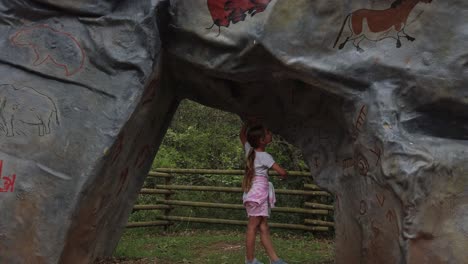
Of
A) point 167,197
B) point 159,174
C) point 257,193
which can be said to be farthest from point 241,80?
point 167,197

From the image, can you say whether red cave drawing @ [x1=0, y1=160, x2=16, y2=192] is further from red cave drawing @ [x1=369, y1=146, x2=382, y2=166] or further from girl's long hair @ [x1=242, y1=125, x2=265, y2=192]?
red cave drawing @ [x1=369, y1=146, x2=382, y2=166]

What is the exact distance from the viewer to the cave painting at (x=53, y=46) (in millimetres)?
4113

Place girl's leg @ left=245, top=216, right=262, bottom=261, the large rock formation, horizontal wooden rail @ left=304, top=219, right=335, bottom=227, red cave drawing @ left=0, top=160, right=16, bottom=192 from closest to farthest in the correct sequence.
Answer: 1. the large rock formation
2. red cave drawing @ left=0, top=160, right=16, bottom=192
3. girl's leg @ left=245, top=216, right=262, bottom=261
4. horizontal wooden rail @ left=304, top=219, right=335, bottom=227

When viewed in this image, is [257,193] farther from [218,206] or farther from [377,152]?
[218,206]

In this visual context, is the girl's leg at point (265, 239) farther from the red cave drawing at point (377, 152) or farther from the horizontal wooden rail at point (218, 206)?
the horizontal wooden rail at point (218, 206)

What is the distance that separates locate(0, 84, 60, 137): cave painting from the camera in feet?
13.2

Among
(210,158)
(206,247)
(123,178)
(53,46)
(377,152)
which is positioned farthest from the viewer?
(210,158)

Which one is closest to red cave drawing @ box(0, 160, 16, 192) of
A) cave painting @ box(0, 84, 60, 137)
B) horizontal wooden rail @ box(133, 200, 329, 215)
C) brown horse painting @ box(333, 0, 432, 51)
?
cave painting @ box(0, 84, 60, 137)

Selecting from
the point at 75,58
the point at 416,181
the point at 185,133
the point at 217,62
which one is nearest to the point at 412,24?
the point at 416,181

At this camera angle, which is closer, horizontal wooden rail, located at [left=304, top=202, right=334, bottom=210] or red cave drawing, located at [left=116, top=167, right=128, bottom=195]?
red cave drawing, located at [left=116, top=167, right=128, bottom=195]

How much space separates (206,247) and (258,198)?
8.08 ft

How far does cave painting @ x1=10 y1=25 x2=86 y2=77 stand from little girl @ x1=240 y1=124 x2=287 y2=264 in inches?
66.4

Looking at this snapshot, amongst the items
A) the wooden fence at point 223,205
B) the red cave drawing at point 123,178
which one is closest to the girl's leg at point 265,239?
the red cave drawing at point 123,178

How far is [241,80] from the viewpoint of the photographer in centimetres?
445
